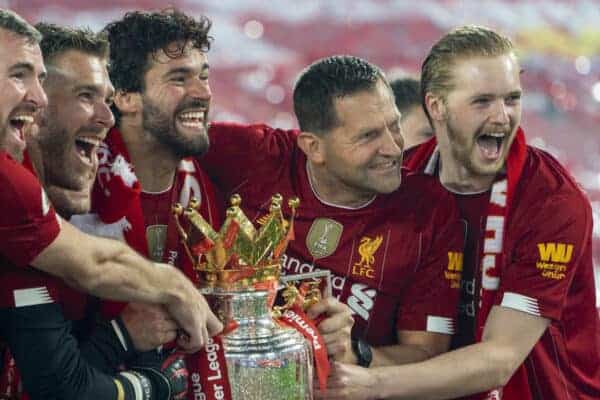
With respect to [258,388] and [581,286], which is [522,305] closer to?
[581,286]

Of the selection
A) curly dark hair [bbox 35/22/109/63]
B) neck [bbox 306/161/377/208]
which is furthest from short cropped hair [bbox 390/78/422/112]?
curly dark hair [bbox 35/22/109/63]

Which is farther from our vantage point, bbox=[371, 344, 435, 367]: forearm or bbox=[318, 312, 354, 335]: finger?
bbox=[371, 344, 435, 367]: forearm

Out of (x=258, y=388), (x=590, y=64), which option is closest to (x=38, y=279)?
(x=258, y=388)

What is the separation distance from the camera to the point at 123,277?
1.74m

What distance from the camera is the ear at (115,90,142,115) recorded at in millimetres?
2219

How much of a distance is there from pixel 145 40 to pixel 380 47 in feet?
14.6

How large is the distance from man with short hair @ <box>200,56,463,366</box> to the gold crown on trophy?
14.3 inches

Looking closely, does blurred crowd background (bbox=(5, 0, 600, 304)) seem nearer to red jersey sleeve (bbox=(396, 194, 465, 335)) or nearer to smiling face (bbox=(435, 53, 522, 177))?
smiling face (bbox=(435, 53, 522, 177))

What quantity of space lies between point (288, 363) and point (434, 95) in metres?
0.86

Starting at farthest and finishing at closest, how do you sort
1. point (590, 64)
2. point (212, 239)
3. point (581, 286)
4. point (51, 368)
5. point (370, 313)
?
1. point (590, 64)
2. point (581, 286)
3. point (370, 313)
4. point (212, 239)
5. point (51, 368)

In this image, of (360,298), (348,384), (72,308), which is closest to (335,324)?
(348,384)

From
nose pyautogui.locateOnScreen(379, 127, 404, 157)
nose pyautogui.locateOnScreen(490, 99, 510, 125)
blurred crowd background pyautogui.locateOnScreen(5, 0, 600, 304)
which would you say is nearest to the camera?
nose pyautogui.locateOnScreen(379, 127, 404, 157)

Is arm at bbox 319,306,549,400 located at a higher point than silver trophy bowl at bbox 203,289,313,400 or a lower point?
lower

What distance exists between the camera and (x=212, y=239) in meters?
1.82
